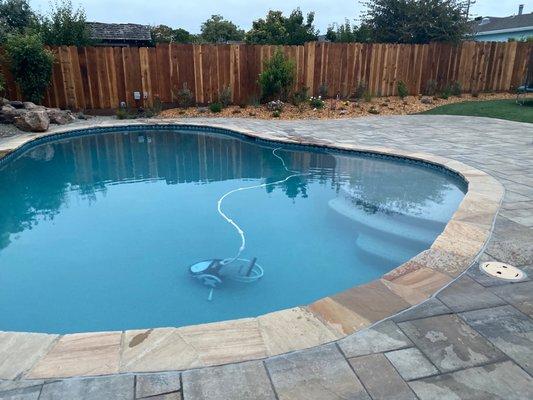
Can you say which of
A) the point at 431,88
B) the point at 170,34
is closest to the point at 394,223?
the point at 431,88

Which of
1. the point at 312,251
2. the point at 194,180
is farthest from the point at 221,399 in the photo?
the point at 194,180

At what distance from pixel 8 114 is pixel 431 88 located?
40.8 feet

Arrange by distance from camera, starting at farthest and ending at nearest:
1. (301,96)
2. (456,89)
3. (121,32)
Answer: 1. (121,32)
2. (456,89)
3. (301,96)

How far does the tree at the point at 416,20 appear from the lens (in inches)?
582

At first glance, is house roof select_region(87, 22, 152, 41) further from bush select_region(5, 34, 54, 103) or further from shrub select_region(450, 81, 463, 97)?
shrub select_region(450, 81, 463, 97)

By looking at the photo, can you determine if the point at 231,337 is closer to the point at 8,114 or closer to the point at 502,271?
the point at 502,271

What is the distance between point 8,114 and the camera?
891 centimetres

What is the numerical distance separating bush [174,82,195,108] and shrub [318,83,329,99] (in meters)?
3.91

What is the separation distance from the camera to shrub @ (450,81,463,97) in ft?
45.1

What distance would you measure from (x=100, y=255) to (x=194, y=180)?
109 inches

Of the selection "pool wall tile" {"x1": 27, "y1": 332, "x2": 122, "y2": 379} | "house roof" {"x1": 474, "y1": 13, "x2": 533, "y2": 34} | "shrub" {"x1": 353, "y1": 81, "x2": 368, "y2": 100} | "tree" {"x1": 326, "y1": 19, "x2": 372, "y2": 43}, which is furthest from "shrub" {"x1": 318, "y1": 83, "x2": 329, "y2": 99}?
"house roof" {"x1": 474, "y1": 13, "x2": 533, "y2": 34}

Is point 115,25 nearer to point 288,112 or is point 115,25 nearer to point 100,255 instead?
point 288,112

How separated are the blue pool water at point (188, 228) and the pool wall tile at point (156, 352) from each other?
74 centimetres

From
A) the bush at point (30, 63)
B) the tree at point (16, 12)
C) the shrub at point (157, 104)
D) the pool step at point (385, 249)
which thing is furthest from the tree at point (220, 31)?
the pool step at point (385, 249)
